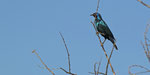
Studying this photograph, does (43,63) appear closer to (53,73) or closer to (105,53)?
(53,73)

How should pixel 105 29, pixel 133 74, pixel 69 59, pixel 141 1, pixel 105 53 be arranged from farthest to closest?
pixel 105 29 < pixel 105 53 < pixel 69 59 < pixel 133 74 < pixel 141 1

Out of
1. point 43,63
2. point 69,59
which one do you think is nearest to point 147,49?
point 69,59

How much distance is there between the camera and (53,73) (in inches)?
135

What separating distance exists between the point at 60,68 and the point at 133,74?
0.86 metres

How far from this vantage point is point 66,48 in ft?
12.1

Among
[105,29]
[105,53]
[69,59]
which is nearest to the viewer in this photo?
[69,59]

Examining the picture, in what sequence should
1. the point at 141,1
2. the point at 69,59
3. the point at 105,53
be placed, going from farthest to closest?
the point at 105,53 → the point at 69,59 → the point at 141,1

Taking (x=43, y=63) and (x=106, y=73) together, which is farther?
(x=43, y=63)

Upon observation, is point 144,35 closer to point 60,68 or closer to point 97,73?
point 97,73

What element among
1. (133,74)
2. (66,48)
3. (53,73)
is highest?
(66,48)

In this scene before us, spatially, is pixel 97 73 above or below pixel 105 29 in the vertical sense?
below

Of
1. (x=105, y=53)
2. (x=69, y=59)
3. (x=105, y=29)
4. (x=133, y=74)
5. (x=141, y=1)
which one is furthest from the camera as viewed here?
(x=105, y=29)

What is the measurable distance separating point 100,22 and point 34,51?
411 inches

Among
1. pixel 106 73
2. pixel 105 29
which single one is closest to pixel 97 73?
pixel 106 73
